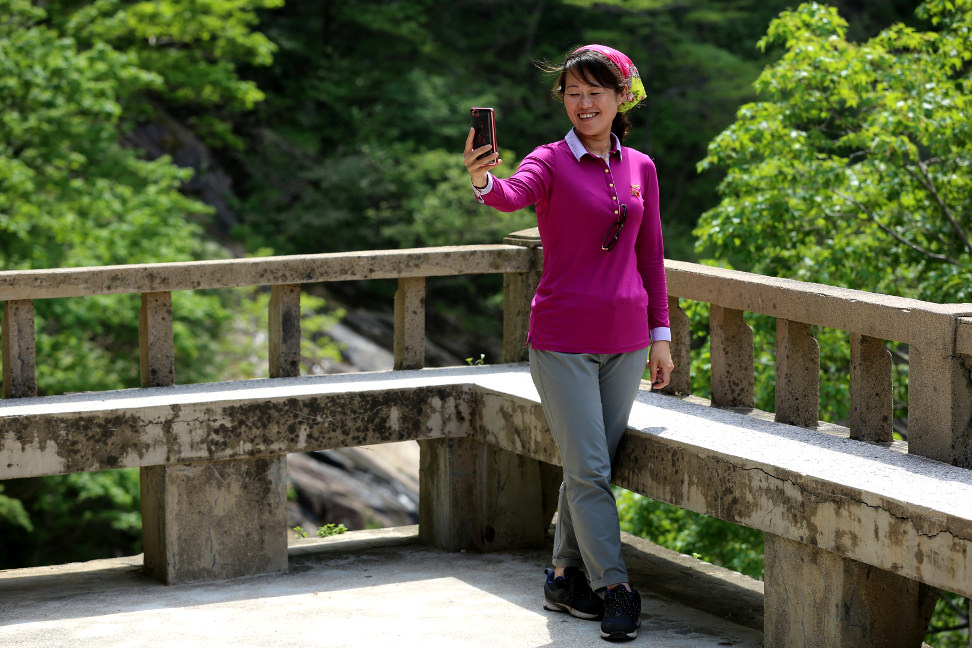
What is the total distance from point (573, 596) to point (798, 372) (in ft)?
3.82

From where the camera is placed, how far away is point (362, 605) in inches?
192

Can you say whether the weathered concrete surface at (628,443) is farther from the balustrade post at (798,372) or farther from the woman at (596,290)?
the woman at (596,290)

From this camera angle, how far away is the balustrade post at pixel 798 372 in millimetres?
4590

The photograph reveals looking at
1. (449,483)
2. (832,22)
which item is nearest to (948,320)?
(449,483)

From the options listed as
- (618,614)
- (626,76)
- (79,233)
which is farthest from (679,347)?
(79,233)

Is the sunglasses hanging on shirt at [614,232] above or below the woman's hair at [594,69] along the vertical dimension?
below

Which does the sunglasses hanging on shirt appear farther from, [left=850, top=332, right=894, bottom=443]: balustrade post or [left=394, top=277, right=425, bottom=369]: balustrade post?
[left=394, top=277, right=425, bottom=369]: balustrade post

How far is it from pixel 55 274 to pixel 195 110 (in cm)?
2276

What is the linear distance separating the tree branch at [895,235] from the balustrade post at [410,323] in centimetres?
546

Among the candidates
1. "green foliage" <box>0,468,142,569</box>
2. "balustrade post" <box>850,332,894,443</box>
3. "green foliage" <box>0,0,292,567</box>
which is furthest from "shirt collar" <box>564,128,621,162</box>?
"green foliage" <box>0,468,142,569</box>

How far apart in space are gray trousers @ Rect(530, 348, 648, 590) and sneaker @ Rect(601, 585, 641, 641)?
Answer: 0.05 m

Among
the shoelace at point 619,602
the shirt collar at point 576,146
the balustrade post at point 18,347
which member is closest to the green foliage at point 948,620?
the shoelace at point 619,602

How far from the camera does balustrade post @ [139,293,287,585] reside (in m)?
5.14

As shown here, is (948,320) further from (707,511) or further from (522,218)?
(522,218)
